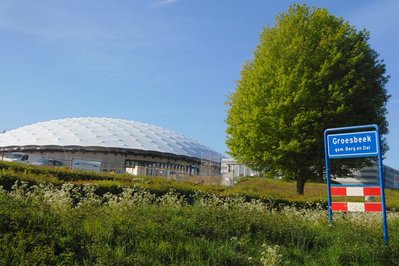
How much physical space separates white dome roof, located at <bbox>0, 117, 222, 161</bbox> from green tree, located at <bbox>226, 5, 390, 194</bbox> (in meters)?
28.0

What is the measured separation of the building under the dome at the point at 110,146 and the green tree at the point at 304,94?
844 inches

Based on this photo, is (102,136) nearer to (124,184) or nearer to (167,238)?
(124,184)

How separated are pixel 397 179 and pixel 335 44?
4134 cm

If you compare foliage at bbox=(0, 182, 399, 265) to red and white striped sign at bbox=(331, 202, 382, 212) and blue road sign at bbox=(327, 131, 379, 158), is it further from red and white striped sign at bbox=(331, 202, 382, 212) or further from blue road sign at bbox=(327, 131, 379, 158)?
blue road sign at bbox=(327, 131, 379, 158)

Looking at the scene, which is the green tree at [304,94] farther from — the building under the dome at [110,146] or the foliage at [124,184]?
the building under the dome at [110,146]

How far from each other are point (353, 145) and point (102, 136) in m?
48.2

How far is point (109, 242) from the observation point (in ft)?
17.9

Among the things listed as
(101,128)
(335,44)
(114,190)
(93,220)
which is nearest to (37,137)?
(101,128)

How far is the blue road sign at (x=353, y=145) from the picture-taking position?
9117 millimetres

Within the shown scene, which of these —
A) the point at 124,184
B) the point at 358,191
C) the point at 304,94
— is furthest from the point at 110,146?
the point at 358,191

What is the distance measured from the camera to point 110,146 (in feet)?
168

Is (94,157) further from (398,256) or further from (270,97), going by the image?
(398,256)

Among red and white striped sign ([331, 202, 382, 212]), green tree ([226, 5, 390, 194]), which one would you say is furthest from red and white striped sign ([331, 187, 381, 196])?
green tree ([226, 5, 390, 194])

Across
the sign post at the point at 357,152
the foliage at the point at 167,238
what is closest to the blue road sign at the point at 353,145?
the sign post at the point at 357,152
